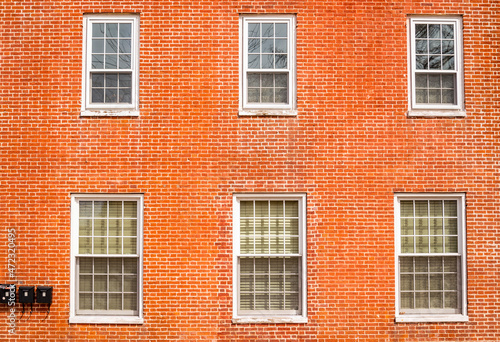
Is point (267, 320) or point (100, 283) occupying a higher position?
point (100, 283)

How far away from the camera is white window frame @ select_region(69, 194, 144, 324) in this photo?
9461 millimetres

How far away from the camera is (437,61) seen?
10.0 meters

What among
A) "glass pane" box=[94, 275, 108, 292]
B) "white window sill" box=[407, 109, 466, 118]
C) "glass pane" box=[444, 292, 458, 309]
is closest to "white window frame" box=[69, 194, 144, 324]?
"glass pane" box=[94, 275, 108, 292]

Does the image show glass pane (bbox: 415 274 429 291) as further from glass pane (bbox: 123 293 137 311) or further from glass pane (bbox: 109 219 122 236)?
glass pane (bbox: 109 219 122 236)

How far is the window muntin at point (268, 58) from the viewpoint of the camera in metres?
9.91

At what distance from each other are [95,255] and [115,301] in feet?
3.05

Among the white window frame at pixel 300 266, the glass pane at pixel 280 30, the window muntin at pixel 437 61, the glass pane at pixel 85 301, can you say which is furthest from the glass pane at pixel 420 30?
the glass pane at pixel 85 301

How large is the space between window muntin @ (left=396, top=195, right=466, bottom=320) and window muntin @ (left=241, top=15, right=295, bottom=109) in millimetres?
3059

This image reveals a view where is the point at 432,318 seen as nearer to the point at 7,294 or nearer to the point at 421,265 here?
the point at 421,265

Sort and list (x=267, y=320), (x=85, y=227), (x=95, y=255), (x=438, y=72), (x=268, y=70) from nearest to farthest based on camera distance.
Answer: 1. (x=267, y=320)
2. (x=95, y=255)
3. (x=85, y=227)
4. (x=268, y=70)
5. (x=438, y=72)

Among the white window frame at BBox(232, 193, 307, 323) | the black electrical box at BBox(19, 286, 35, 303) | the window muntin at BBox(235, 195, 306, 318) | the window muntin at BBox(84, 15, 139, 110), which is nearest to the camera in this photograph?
the black electrical box at BBox(19, 286, 35, 303)

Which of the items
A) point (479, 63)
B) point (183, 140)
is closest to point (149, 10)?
point (183, 140)

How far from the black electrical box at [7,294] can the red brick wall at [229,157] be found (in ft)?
0.60

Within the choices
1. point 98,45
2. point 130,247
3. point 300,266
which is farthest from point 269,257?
point 98,45
